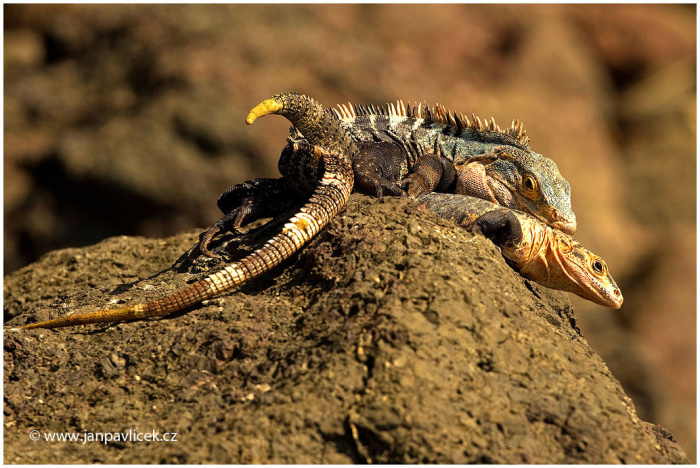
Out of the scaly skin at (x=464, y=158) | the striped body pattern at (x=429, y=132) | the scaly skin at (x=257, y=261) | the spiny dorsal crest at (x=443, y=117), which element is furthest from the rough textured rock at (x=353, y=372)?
the spiny dorsal crest at (x=443, y=117)

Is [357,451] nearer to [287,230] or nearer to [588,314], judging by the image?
[287,230]

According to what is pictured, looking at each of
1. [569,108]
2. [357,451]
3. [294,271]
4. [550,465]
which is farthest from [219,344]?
[569,108]

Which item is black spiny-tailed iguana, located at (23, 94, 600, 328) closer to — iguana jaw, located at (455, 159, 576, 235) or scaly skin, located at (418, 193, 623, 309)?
iguana jaw, located at (455, 159, 576, 235)

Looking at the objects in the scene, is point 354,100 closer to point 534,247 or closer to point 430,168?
point 430,168

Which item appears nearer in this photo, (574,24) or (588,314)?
(588,314)

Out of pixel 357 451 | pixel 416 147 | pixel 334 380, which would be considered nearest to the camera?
pixel 357 451

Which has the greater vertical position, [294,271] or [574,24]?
[574,24]

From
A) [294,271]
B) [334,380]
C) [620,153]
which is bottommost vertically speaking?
[334,380]

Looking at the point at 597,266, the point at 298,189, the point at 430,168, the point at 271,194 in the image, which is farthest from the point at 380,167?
the point at 597,266
